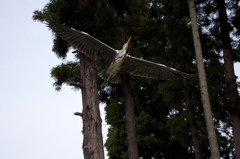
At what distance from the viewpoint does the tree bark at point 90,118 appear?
6.80 meters

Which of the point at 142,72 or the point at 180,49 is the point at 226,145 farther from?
the point at 142,72

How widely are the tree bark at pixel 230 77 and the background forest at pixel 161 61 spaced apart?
76 mm

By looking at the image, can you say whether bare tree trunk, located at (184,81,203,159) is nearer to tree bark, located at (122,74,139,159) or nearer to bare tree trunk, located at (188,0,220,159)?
tree bark, located at (122,74,139,159)

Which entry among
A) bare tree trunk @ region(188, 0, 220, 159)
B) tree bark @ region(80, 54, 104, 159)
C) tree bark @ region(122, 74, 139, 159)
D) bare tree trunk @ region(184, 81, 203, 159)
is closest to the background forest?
bare tree trunk @ region(184, 81, 203, 159)

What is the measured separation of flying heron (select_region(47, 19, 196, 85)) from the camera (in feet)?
23.1

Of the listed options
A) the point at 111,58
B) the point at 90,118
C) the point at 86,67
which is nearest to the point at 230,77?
the point at 111,58

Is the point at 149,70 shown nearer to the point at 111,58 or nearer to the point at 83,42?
the point at 111,58

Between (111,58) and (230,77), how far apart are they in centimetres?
335

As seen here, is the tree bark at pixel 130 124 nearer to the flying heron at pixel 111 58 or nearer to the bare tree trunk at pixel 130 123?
the bare tree trunk at pixel 130 123

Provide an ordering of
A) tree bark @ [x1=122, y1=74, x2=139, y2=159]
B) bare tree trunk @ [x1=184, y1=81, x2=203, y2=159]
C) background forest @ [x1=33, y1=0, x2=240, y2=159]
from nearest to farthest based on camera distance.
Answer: background forest @ [x1=33, y1=0, x2=240, y2=159] → tree bark @ [x1=122, y1=74, x2=139, y2=159] → bare tree trunk @ [x1=184, y1=81, x2=203, y2=159]

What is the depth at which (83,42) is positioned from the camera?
731cm

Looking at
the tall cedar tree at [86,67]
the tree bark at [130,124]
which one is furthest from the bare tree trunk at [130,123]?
the tall cedar tree at [86,67]

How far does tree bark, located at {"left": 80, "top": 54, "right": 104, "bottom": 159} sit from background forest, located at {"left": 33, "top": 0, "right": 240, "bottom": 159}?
43.8 inches

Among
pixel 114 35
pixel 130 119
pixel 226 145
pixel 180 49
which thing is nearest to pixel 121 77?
pixel 130 119
